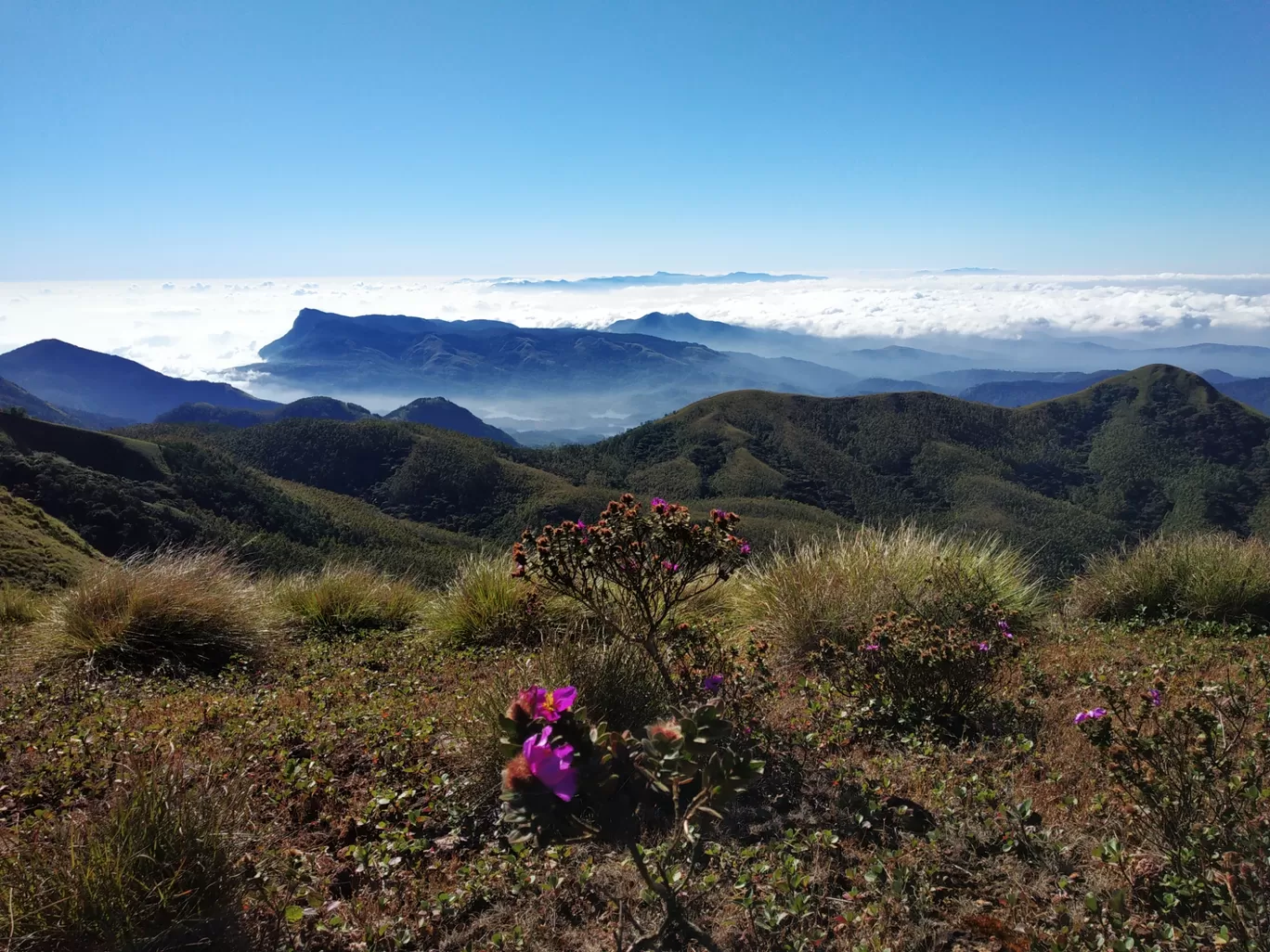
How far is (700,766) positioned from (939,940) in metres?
1.11

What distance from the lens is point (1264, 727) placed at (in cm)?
332

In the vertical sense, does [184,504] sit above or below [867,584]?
below

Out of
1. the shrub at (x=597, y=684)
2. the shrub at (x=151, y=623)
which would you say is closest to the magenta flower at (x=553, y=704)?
the shrub at (x=597, y=684)

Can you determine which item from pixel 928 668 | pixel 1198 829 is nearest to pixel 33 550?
pixel 928 668

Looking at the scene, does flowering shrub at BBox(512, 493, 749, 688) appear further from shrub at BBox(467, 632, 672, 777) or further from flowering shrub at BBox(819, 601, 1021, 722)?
flowering shrub at BBox(819, 601, 1021, 722)

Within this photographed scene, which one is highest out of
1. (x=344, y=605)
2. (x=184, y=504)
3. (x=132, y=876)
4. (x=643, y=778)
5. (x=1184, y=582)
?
(x=643, y=778)

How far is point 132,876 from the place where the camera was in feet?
7.11

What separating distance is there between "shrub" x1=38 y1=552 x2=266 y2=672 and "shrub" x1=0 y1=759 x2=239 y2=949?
13.1 ft

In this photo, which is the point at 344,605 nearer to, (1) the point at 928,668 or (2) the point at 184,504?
(1) the point at 928,668

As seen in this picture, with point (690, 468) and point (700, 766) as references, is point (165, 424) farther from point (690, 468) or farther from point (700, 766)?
point (700, 766)

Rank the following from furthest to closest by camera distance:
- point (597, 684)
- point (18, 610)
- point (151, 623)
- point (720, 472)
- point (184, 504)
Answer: point (720, 472), point (184, 504), point (18, 610), point (151, 623), point (597, 684)

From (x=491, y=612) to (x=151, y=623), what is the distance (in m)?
2.83

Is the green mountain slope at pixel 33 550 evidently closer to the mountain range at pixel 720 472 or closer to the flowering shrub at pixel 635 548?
the flowering shrub at pixel 635 548

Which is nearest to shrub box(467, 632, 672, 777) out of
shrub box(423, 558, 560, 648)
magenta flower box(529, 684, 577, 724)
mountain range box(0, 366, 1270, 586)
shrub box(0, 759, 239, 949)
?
shrub box(0, 759, 239, 949)
